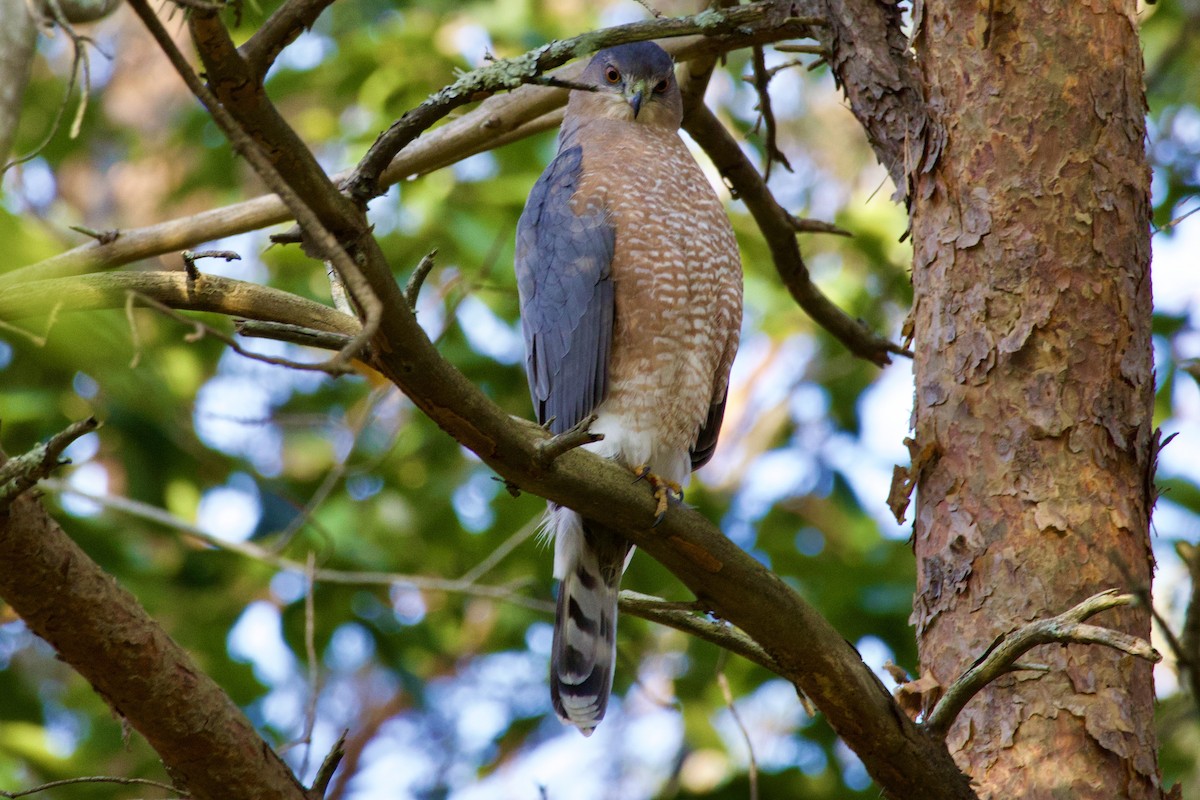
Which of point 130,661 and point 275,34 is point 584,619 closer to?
point 130,661

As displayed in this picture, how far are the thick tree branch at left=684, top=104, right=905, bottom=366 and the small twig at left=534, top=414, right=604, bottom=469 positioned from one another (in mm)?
2106

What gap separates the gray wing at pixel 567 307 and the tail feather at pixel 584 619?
0.38 meters

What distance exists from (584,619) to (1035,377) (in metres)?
1.51

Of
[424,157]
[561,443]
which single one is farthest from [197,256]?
[424,157]

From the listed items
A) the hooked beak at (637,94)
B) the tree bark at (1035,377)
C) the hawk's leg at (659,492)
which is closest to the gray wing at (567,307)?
the hooked beak at (637,94)

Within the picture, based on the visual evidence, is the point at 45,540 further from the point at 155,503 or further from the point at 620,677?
the point at 620,677

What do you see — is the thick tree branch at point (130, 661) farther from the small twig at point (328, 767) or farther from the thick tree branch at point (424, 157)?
the thick tree branch at point (424, 157)

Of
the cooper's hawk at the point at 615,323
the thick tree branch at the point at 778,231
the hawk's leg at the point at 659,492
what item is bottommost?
the hawk's leg at the point at 659,492

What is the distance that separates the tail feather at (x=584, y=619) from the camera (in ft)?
11.6

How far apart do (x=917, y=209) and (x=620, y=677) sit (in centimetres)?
388

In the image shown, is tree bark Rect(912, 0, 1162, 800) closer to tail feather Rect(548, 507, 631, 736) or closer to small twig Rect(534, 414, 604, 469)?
tail feather Rect(548, 507, 631, 736)

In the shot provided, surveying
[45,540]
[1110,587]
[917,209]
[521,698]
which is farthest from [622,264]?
[521,698]

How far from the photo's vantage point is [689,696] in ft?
19.8

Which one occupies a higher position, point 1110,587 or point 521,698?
point 521,698
